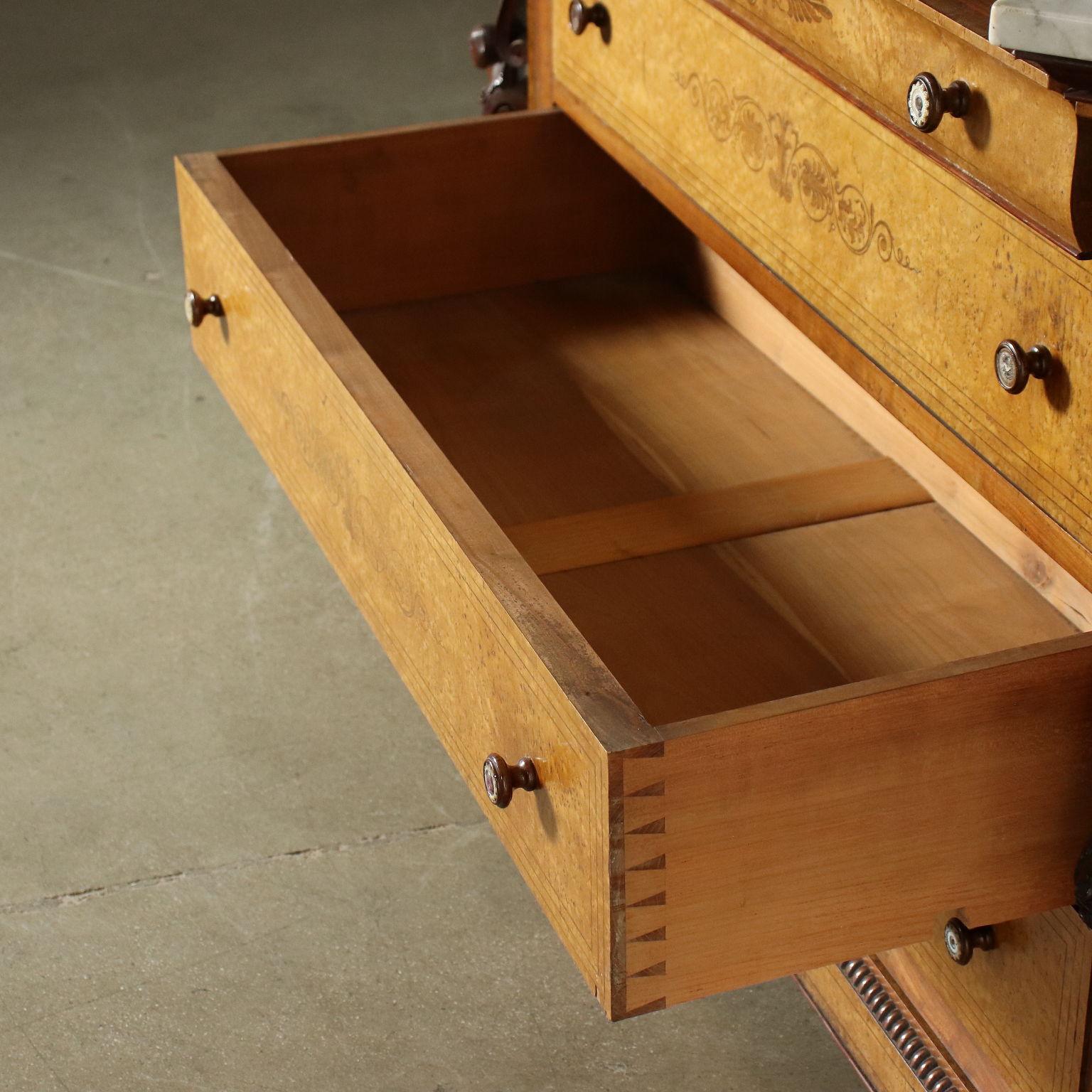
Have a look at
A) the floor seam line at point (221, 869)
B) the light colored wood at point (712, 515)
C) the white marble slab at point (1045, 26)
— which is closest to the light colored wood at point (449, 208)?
the light colored wood at point (712, 515)

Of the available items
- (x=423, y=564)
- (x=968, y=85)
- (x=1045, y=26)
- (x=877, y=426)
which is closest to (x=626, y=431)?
(x=877, y=426)

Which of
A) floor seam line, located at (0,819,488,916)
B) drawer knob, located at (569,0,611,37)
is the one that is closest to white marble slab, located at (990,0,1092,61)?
drawer knob, located at (569,0,611,37)

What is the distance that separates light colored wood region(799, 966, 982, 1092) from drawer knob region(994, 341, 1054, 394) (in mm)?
504

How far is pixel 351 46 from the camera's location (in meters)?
3.66

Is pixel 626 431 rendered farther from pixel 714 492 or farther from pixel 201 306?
pixel 201 306

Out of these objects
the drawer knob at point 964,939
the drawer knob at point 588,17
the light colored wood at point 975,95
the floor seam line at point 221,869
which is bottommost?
the floor seam line at point 221,869

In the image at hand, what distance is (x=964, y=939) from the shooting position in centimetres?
105

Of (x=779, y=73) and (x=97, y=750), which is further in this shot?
(x=97, y=750)

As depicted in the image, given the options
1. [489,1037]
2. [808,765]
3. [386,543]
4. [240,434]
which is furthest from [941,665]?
[240,434]

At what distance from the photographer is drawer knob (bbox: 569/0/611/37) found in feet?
4.42

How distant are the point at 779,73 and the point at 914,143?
0.17 m

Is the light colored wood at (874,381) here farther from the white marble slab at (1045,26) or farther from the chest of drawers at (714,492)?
the white marble slab at (1045,26)

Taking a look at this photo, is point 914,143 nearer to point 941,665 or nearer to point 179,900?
point 941,665

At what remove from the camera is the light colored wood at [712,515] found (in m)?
1.19
